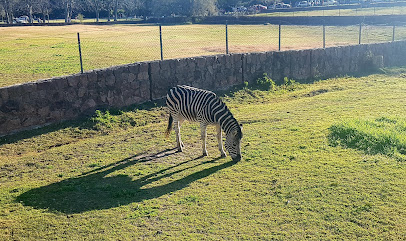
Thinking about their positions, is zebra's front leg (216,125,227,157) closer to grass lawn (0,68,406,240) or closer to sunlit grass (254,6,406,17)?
grass lawn (0,68,406,240)

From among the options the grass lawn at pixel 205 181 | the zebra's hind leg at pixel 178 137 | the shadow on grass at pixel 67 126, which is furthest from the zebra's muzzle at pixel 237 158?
the shadow on grass at pixel 67 126

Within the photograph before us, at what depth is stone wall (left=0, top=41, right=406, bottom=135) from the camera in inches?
473

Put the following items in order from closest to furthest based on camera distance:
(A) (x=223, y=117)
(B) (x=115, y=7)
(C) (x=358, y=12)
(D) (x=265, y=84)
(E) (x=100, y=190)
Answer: (E) (x=100, y=190) < (A) (x=223, y=117) < (D) (x=265, y=84) < (C) (x=358, y=12) < (B) (x=115, y=7)

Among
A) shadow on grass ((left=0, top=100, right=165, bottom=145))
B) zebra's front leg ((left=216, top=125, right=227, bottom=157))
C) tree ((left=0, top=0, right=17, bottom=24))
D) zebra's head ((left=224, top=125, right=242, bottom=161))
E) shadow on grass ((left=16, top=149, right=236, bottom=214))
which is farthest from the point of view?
tree ((left=0, top=0, right=17, bottom=24))

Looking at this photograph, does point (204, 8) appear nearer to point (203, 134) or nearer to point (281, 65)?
point (281, 65)

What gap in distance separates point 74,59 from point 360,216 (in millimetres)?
15985

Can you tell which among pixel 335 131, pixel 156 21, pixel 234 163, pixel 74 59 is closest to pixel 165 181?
pixel 234 163

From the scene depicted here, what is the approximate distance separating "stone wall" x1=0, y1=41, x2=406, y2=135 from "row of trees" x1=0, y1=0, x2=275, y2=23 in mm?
46637

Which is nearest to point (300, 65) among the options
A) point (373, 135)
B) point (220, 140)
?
point (373, 135)

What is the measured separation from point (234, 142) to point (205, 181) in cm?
135

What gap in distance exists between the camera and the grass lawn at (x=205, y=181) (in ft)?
22.4

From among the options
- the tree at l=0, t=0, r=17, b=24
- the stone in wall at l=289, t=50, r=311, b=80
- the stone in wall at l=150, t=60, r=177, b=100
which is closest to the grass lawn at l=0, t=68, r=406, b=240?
the stone in wall at l=150, t=60, r=177, b=100

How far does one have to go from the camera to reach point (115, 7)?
256 ft

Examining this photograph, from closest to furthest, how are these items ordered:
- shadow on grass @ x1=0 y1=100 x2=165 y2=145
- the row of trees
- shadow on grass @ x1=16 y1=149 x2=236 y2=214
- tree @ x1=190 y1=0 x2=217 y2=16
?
shadow on grass @ x1=16 y1=149 x2=236 y2=214 → shadow on grass @ x1=0 y1=100 x2=165 y2=145 → tree @ x1=190 y1=0 x2=217 y2=16 → the row of trees
